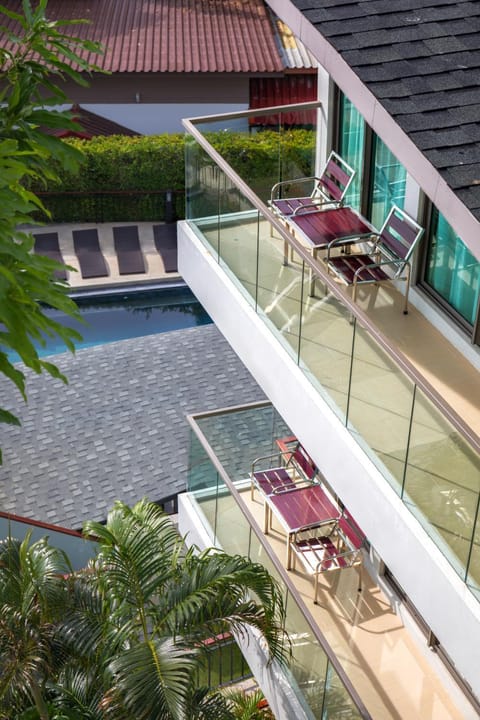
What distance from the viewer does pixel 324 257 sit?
443 inches

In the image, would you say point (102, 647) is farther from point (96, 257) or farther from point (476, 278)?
point (96, 257)

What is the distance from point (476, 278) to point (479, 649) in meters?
3.74

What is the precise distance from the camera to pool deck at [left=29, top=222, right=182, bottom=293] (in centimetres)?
2370

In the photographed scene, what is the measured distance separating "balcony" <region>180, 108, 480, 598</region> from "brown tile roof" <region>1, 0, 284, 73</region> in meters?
16.5

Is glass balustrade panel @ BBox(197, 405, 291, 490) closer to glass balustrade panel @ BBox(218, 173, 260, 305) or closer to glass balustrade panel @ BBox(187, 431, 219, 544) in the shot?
glass balustrade panel @ BBox(187, 431, 219, 544)

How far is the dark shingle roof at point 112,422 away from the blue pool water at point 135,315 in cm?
377

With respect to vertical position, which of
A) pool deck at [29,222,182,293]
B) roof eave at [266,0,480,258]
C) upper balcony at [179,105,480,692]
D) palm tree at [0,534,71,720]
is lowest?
pool deck at [29,222,182,293]

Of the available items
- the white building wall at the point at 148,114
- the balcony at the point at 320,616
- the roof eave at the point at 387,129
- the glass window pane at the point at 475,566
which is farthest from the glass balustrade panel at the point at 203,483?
the white building wall at the point at 148,114

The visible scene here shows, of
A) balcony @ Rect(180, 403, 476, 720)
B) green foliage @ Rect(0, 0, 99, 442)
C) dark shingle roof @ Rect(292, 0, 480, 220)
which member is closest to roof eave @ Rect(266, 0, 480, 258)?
dark shingle roof @ Rect(292, 0, 480, 220)

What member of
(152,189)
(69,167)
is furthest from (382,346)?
(152,189)

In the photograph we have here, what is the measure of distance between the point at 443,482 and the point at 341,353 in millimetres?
1686

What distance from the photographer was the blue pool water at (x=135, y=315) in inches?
911

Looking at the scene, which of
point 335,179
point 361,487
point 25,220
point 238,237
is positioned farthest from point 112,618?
point 335,179

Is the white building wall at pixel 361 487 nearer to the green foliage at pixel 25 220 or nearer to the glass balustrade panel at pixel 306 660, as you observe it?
the glass balustrade panel at pixel 306 660
